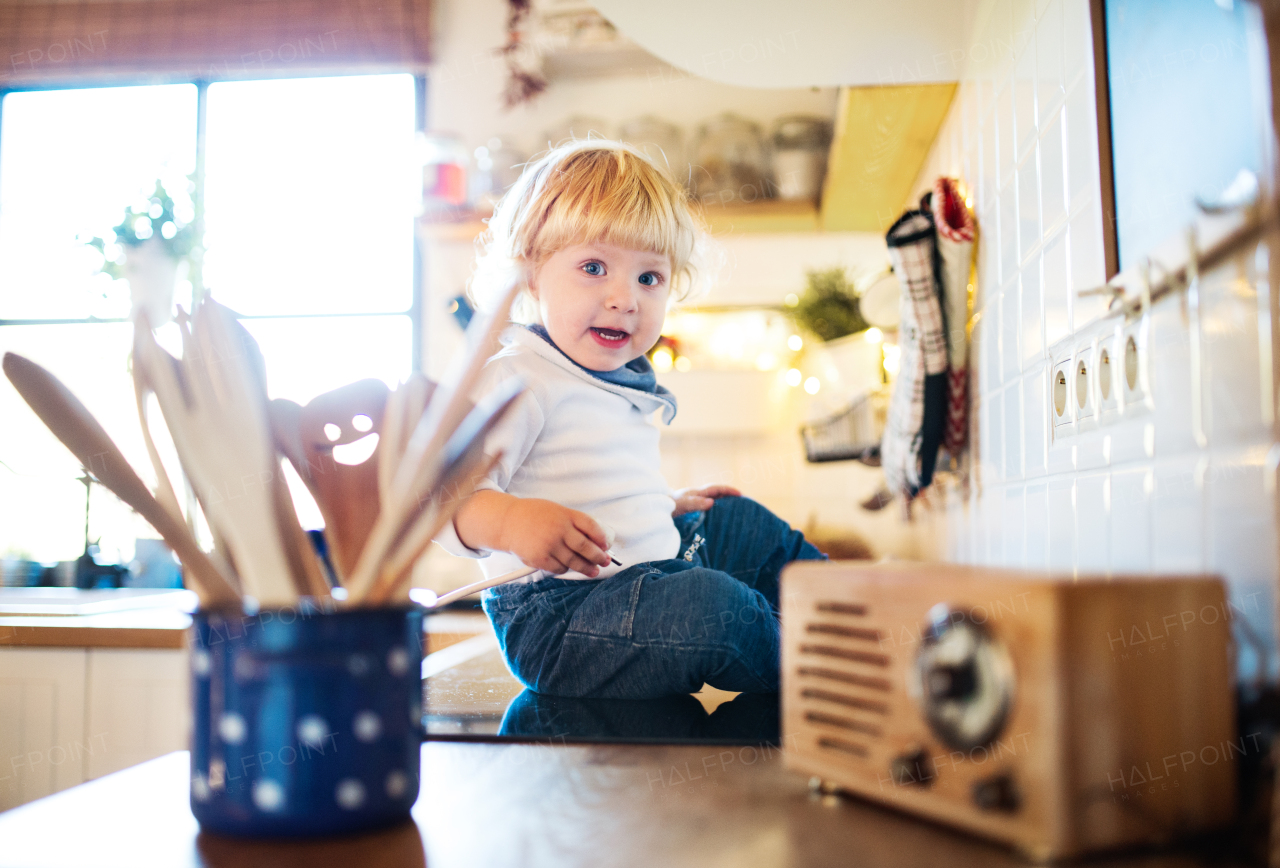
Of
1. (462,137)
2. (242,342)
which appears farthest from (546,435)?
(462,137)

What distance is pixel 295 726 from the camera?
0.34 metres

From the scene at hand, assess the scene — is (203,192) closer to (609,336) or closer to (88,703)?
(88,703)

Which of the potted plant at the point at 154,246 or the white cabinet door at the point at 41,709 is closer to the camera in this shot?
the white cabinet door at the point at 41,709

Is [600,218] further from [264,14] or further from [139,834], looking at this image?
[264,14]

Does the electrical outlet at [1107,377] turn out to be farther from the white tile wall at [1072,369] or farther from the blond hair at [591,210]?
the blond hair at [591,210]

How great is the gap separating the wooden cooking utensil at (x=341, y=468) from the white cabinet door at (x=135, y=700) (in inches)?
47.6

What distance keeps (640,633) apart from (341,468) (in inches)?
13.5

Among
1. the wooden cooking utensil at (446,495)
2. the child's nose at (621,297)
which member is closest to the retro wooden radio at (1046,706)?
the wooden cooking utensil at (446,495)

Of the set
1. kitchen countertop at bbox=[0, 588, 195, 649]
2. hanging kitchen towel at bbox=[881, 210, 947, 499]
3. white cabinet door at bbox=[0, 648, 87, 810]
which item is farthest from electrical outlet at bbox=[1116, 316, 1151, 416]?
white cabinet door at bbox=[0, 648, 87, 810]

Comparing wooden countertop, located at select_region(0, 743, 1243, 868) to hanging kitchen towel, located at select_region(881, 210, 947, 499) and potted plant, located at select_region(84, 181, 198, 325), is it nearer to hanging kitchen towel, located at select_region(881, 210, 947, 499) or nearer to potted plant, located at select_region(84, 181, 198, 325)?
hanging kitchen towel, located at select_region(881, 210, 947, 499)

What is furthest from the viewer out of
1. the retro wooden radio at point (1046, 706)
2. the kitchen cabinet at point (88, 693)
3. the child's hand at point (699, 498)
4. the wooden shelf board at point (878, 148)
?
the kitchen cabinet at point (88, 693)

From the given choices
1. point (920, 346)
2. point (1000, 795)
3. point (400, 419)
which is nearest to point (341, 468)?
point (400, 419)

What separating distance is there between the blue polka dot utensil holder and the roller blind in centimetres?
232

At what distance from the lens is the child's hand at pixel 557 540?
590 mm
